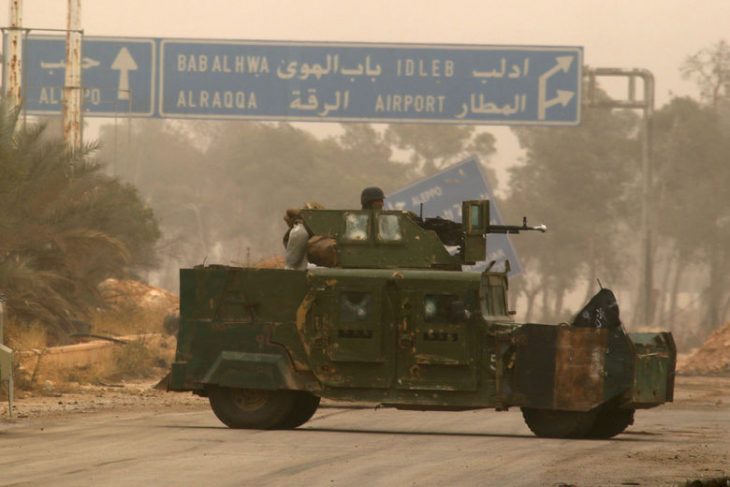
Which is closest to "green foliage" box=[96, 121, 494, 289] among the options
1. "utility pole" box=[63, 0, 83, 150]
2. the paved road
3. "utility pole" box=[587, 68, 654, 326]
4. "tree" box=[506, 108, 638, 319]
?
"tree" box=[506, 108, 638, 319]

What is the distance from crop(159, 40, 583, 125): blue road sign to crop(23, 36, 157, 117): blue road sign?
378 mm

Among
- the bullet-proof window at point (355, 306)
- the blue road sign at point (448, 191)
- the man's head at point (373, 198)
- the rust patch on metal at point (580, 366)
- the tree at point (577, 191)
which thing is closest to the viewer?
the rust patch on metal at point (580, 366)

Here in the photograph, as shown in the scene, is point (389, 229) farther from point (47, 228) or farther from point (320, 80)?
point (320, 80)

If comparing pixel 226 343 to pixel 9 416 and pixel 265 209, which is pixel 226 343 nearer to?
pixel 9 416

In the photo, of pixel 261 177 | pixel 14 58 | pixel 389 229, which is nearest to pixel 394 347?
pixel 389 229

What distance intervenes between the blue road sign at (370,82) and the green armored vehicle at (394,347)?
88.2 feet

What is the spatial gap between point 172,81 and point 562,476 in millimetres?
33379

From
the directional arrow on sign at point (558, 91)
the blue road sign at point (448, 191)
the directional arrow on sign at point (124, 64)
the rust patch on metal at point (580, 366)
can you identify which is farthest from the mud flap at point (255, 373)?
the directional arrow on sign at point (124, 64)

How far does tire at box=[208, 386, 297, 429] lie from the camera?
17.7 metres

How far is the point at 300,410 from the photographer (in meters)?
18.0

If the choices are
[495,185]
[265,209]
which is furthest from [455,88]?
[495,185]

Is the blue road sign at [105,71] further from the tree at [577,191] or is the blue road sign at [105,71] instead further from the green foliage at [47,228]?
the tree at [577,191]

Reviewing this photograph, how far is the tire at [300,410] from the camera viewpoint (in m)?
17.8

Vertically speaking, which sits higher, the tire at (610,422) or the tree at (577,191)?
the tree at (577,191)
